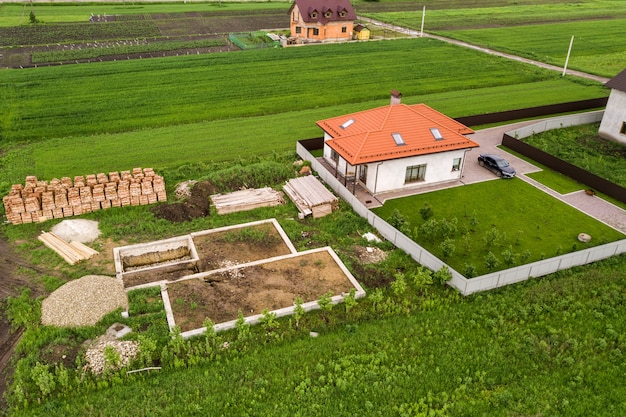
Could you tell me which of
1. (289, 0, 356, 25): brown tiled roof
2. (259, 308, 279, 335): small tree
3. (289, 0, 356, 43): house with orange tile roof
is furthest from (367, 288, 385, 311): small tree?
(289, 0, 356, 25): brown tiled roof

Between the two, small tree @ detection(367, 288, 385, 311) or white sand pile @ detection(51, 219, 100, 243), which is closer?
small tree @ detection(367, 288, 385, 311)

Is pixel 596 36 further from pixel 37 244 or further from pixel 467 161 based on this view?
pixel 37 244

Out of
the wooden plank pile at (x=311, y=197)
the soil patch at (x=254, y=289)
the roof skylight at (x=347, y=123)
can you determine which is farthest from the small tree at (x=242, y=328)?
the roof skylight at (x=347, y=123)

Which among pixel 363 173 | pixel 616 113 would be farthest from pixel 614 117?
pixel 363 173

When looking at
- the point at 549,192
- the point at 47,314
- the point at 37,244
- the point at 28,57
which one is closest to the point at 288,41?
the point at 28,57

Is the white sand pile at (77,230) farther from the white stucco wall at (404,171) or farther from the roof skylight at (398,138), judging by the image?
the roof skylight at (398,138)

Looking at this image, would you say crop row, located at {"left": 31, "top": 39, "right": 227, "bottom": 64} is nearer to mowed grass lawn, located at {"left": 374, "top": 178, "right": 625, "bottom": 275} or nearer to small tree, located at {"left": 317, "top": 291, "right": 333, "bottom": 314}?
mowed grass lawn, located at {"left": 374, "top": 178, "right": 625, "bottom": 275}

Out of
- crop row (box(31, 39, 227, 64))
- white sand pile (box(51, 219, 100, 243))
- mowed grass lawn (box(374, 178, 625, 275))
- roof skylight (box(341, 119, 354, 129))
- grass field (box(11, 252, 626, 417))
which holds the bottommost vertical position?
grass field (box(11, 252, 626, 417))

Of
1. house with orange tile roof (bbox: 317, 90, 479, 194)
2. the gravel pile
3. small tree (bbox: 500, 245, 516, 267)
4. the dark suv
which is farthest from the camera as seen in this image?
the dark suv
